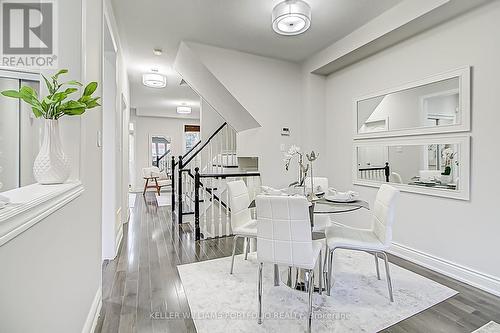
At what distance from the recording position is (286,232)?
5.80 feet

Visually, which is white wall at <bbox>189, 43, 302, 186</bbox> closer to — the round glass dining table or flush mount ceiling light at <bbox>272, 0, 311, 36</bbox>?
flush mount ceiling light at <bbox>272, 0, 311, 36</bbox>

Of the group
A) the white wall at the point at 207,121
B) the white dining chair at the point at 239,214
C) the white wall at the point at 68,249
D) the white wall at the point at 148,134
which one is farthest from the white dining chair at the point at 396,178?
the white wall at the point at 148,134

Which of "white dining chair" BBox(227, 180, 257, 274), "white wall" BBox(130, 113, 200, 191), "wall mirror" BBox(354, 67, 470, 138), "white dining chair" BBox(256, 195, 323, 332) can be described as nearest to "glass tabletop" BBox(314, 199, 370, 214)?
"white dining chair" BBox(256, 195, 323, 332)

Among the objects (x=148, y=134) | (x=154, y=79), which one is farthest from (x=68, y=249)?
(x=148, y=134)

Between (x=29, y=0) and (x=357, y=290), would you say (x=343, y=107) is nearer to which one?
(x=357, y=290)

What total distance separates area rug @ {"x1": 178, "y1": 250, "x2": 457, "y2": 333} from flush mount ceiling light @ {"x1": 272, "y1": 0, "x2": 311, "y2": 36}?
2.53m

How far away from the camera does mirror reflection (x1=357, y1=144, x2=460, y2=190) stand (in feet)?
8.69

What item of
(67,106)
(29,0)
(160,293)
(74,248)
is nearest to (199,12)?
(29,0)

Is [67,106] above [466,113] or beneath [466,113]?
beneath

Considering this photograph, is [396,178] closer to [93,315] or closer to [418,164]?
[418,164]

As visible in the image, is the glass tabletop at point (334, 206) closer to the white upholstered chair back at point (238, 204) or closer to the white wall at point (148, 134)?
the white upholstered chair back at point (238, 204)

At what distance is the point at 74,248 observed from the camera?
4.56 ft

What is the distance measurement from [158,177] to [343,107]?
6.36 metres

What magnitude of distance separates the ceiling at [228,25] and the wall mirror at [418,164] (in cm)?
156
